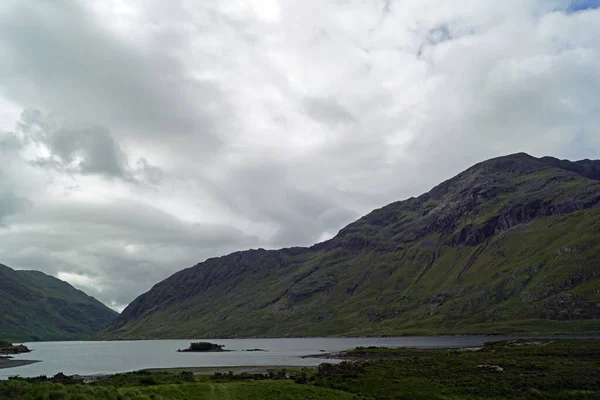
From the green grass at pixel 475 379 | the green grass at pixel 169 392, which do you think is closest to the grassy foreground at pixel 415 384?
the green grass at pixel 475 379

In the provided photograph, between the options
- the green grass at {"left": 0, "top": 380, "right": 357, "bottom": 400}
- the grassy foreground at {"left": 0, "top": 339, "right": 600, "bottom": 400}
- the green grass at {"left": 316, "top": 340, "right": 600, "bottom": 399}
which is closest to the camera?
the green grass at {"left": 0, "top": 380, "right": 357, "bottom": 400}

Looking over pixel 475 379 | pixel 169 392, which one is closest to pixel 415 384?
pixel 475 379

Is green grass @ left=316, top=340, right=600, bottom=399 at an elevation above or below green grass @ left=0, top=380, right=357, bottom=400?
below

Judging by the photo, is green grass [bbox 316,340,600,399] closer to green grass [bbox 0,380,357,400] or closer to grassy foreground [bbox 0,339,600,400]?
grassy foreground [bbox 0,339,600,400]

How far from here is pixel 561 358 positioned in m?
80.5

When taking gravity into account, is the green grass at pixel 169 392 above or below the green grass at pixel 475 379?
above

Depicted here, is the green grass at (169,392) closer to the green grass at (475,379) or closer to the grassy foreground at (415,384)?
the grassy foreground at (415,384)

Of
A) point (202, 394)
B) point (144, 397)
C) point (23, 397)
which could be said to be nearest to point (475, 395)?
point (202, 394)

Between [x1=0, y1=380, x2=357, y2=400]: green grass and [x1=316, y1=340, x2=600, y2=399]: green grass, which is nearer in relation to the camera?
[x1=0, y1=380, x2=357, y2=400]: green grass

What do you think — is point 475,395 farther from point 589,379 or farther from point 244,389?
point 244,389

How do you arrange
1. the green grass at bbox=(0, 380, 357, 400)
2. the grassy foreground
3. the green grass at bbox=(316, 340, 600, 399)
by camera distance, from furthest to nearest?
the green grass at bbox=(316, 340, 600, 399) < the grassy foreground < the green grass at bbox=(0, 380, 357, 400)

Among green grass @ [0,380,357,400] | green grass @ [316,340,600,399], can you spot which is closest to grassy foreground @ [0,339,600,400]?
green grass @ [316,340,600,399]

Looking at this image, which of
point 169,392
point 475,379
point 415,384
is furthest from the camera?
point 475,379

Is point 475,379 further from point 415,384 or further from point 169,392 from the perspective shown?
point 169,392
